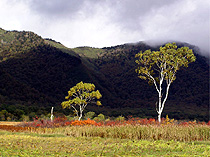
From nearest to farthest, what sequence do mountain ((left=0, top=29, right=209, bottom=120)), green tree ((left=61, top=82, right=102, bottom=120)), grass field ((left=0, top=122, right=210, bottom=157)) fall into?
grass field ((left=0, top=122, right=210, bottom=157)) < green tree ((left=61, top=82, right=102, bottom=120)) < mountain ((left=0, top=29, right=209, bottom=120))

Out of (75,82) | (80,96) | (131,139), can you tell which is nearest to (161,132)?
(131,139)

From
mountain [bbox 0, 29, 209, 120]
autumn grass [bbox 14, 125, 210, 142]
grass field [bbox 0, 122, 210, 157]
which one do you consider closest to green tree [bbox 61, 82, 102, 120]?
grass field [bbox 0, 122, 210, 157]

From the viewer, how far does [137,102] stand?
388ft

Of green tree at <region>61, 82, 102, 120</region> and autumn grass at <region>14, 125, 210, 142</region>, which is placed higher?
Result: green tree at <region>61, 82, 102, 120</region>

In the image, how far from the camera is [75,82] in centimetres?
12144

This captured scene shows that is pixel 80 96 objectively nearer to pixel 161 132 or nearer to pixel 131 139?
pixel 131 139

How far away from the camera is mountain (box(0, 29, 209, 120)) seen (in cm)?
9131

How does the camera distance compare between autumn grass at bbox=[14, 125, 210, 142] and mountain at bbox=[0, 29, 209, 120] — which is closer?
autumn grass at bbox=[14, 125, 210, 142]

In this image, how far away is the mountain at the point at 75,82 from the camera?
91.3m

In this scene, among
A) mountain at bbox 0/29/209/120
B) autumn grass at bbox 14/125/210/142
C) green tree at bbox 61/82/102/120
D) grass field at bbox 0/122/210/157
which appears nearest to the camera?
grass field at bbox 0/122/210/157

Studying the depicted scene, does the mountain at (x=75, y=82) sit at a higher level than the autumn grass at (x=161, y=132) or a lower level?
higher

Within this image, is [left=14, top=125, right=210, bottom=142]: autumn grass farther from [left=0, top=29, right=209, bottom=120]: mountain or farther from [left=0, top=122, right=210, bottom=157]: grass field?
[left=0, top=29, right=209, bottom=120]: mountain

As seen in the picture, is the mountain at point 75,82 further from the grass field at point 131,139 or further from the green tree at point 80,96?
the grass field at point 131,139

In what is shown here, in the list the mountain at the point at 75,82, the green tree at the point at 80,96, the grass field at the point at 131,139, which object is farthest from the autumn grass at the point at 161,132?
the mountain at the point at 75,82
